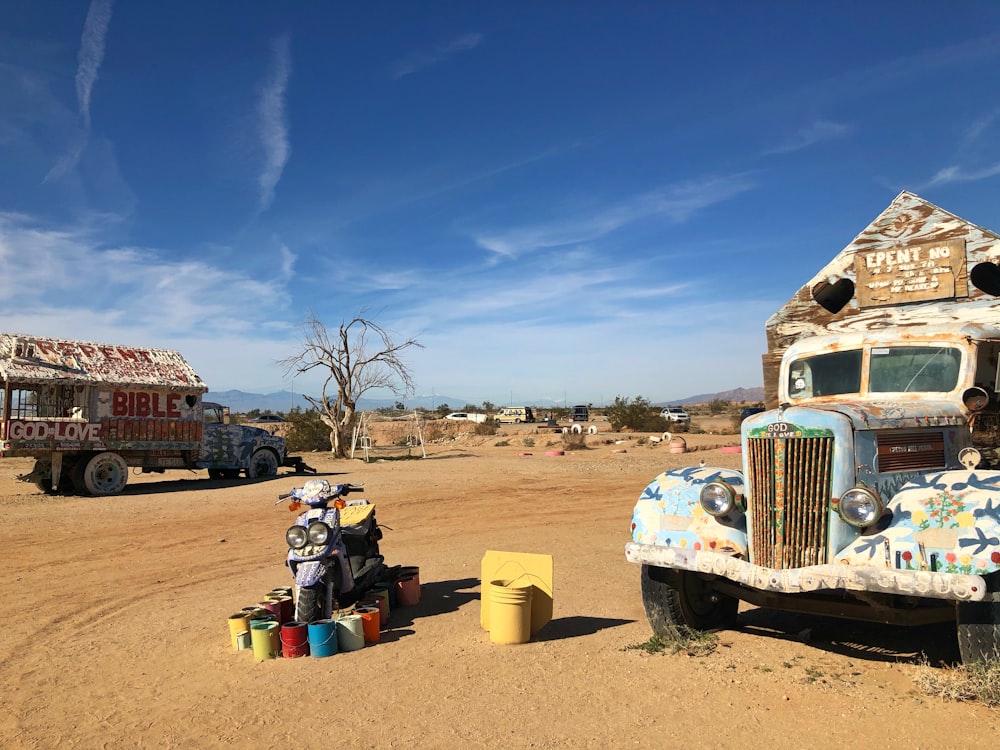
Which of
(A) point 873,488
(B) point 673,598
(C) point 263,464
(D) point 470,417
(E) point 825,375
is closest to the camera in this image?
(A) point 873,488

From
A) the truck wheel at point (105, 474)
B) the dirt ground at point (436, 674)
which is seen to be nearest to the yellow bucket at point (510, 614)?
the dirt ground at point (436, 674)

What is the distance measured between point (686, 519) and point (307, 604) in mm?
3258

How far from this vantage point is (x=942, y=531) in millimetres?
4660

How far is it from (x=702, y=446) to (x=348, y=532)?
25456mm

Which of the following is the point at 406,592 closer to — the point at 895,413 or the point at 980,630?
the point at 895,413

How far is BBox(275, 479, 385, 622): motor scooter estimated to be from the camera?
6328mm

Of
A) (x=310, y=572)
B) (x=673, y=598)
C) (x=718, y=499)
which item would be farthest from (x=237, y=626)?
(x=718, y=499)

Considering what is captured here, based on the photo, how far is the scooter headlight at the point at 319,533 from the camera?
6512 mm

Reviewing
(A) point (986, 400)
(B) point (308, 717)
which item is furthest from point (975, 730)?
(B) point (308, 717)

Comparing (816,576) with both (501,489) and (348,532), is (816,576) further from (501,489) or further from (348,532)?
(501,489)

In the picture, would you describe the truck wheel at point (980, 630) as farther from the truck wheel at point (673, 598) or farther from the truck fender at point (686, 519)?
the truck wheel at point (673, 598)

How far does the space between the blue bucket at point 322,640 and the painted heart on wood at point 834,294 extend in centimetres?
607

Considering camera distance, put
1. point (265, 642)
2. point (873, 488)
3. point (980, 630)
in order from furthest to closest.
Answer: point (265, 642) < point (873, 488) < point (980, 630)

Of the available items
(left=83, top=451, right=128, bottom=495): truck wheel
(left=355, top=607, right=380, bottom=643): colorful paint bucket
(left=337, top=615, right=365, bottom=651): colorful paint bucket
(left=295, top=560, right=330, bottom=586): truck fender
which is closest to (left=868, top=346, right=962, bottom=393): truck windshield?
(left=355, top=607, right=380, bottom=643): colorful paint bucket
